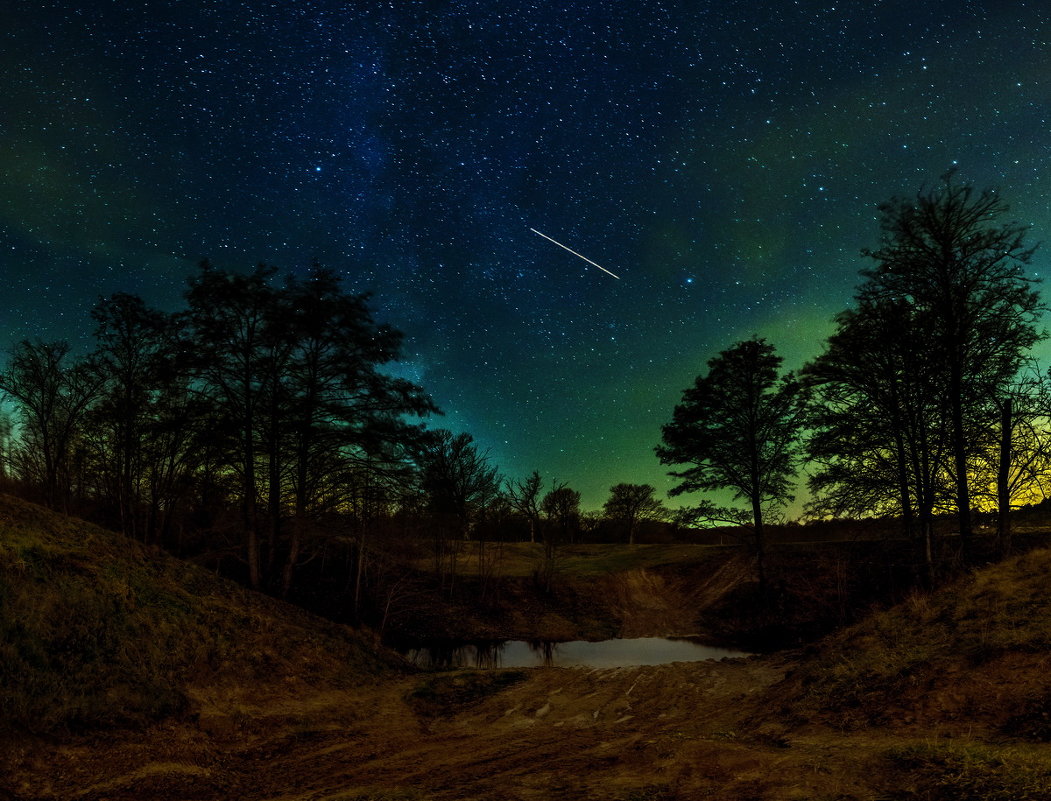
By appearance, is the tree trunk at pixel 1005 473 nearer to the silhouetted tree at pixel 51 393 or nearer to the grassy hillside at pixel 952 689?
the grassy hillside at pixel 952 689

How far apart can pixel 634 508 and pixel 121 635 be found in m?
61.2

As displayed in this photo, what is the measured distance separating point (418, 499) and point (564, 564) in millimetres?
19867

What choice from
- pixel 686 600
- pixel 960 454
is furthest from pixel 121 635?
pixel 686 600

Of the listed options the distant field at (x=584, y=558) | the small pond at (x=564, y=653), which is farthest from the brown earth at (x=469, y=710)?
the distant field at (x=584, y=558)

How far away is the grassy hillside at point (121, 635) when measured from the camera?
25.5 feet

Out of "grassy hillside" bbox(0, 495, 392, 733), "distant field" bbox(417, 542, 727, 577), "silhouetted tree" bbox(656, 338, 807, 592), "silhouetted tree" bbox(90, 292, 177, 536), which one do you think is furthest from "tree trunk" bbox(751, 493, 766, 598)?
"silhouetted tree" bbox(90, 292, 177, 536)

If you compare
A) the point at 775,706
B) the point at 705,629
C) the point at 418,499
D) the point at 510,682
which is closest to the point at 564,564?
the point at 705,629

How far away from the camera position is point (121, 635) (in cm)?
963

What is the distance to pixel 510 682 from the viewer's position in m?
13.9

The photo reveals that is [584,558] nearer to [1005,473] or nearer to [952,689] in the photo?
[1005,473]

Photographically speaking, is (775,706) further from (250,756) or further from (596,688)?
(250,756)

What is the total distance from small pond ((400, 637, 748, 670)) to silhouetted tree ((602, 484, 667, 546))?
4516cm

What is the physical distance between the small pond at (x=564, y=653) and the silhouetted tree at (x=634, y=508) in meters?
45.2

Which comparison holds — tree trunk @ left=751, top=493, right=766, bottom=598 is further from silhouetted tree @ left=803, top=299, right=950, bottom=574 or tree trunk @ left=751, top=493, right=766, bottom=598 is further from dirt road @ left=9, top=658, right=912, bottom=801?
dirt road @ left=9, top=658, right=912, bottom=801
